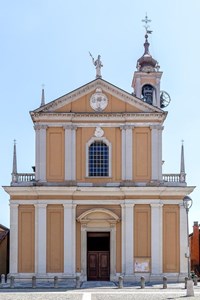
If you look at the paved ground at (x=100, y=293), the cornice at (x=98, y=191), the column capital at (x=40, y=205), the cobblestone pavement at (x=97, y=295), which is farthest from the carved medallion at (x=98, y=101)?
the cobblestone pavement at (x=97, y=295)

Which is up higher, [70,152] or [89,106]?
[89,106]

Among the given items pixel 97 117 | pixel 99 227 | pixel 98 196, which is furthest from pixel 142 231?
pixel 97 117

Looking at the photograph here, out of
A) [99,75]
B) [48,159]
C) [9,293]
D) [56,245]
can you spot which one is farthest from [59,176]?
[9,293]

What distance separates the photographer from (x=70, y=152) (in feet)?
136

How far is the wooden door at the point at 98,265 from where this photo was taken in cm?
4138

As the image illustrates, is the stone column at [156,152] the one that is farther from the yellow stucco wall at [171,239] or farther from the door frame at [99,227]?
the door frame at [99,227]

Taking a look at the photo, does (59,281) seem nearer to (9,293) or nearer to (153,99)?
(9,293)

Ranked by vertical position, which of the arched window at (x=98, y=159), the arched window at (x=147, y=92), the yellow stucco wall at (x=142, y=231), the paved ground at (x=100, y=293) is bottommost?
the paved ground at (x=100, y=293)

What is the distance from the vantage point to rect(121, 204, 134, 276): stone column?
133ft

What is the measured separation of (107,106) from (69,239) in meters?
8.25

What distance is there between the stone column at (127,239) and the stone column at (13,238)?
6194mm

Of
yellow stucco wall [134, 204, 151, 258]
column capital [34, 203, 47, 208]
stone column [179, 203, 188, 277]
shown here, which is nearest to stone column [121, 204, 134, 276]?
yellow stucco wall [134, 204, 151, 258]

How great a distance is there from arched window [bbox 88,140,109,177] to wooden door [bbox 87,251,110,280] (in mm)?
4696

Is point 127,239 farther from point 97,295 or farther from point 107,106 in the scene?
point 97,295
